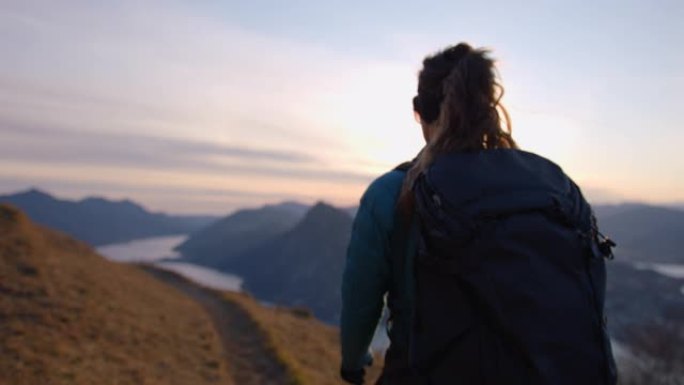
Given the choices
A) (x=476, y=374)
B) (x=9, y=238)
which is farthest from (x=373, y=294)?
(x=9, y=238)

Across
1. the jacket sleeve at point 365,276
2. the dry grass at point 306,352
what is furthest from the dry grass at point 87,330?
the jacket sleeve at point 365,276

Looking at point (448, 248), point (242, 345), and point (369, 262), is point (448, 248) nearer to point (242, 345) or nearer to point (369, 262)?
point (369, 262)

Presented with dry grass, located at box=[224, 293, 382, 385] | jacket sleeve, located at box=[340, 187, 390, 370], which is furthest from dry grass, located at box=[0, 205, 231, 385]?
jacket sleeve, located at box=[340, 187, 390, 370]

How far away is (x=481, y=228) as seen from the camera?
2525 mm

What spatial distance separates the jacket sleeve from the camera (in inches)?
112

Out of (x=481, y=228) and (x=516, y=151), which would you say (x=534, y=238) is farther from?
(x=516, y=151)

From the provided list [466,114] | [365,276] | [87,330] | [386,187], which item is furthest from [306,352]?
[466,114]

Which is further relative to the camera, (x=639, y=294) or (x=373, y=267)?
(x=639, y=294)

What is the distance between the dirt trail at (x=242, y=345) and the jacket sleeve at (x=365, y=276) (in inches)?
432

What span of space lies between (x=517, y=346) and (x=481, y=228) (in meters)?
0.52

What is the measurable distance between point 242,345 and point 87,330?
4.38m

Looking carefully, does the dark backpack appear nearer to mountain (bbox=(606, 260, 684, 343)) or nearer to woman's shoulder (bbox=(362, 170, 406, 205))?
woman's shoulder (bbox=(362, 170, 406, 205))

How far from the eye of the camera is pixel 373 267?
2.85 m

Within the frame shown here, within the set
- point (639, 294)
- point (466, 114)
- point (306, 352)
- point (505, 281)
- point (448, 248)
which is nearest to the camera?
point (505, 281)
